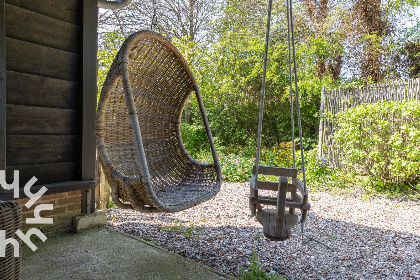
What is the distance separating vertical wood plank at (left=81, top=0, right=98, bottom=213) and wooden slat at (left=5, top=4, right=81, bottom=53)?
0.24 ft

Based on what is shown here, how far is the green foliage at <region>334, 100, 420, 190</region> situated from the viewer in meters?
4.21

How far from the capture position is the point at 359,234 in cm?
300

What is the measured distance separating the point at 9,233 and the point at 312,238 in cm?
243

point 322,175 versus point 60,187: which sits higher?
point 60,187

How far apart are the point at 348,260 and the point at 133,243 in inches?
62.6

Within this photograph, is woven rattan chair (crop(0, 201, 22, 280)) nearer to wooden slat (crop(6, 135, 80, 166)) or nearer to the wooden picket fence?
wooden slat (crop(6, 135, 80, 166))

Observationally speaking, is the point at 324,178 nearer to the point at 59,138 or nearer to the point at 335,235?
the point at 335,235

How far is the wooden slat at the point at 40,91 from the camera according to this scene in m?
2.04

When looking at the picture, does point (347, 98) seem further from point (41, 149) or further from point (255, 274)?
point (41, 149)

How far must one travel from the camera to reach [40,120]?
7.24 feet

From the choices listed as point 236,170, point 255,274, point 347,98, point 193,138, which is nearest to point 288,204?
point 255,274

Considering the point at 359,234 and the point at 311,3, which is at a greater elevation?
the point at 311,3

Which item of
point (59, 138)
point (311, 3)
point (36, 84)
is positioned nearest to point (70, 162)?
point (59, 138)

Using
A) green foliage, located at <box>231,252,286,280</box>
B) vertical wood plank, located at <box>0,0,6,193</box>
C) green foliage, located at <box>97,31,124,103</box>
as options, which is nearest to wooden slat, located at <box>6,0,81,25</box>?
vertical wood plank, located at <box>0,0,6,193</box>
